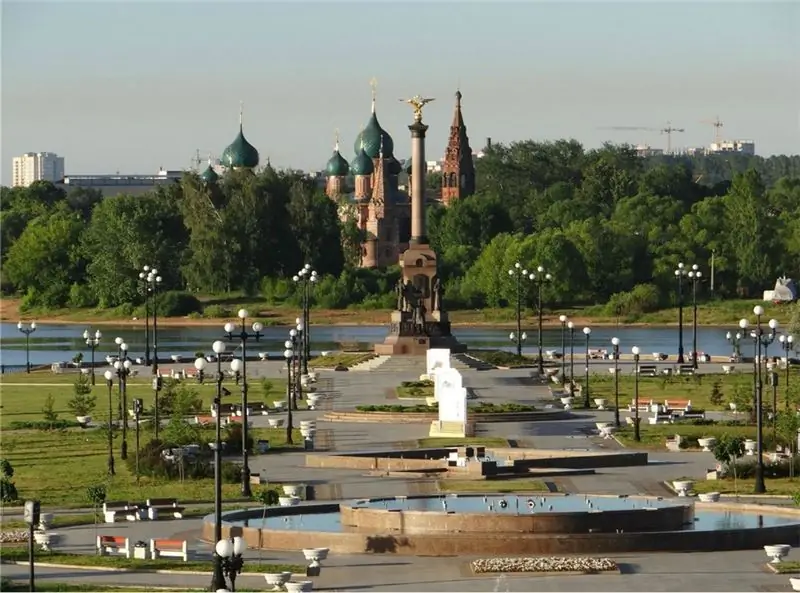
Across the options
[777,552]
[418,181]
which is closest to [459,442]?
[777,552]

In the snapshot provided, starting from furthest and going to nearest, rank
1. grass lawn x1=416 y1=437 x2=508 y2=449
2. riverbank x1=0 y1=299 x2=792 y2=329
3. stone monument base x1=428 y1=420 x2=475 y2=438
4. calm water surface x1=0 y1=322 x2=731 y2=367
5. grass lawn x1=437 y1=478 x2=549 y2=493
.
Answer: riverbank x1=0 y1=299 x2=792 y2=329 < calm water surface x1=0 y1=322 x2=731 y2=367 < stone monument base x1=428 y1=420 x2=475 y2=438 < grass lawn x1=416 y1=437 x2=508 y2=449 < grass lawn x1=437 y1=478 x2=549 y2=493

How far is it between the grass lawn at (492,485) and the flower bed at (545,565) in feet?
26.6

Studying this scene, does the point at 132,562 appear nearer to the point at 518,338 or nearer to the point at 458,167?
the point at 518,338

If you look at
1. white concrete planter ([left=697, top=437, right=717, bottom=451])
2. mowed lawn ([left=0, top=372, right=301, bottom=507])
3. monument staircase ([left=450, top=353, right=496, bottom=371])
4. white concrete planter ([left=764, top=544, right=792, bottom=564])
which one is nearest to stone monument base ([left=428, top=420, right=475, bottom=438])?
mowed lawn ([left=0, top=372, right=301, bottom=507])

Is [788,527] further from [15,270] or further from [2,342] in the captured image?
[15,270]

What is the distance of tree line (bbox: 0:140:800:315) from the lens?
452ft

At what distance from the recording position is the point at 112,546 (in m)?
37.9

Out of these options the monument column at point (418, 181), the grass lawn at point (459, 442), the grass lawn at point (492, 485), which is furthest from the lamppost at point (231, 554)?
the monument column at point (418, 181)

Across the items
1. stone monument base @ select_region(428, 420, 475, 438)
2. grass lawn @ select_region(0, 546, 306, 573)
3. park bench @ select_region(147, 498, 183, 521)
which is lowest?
grass lawn @ select_region(0, 546, 306, 573)

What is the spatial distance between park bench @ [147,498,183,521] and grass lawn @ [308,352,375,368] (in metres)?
40.4

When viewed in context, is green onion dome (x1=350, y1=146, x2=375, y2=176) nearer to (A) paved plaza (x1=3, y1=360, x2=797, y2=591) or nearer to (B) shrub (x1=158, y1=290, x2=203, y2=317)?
(B) shrub (x1=158, y1=290, x2=203, y2=317)

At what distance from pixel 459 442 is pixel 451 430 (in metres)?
2.20

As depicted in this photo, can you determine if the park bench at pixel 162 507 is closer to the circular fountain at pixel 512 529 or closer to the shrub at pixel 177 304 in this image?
the circular fountain at pixel 512 529

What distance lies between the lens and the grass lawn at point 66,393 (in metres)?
66.8
